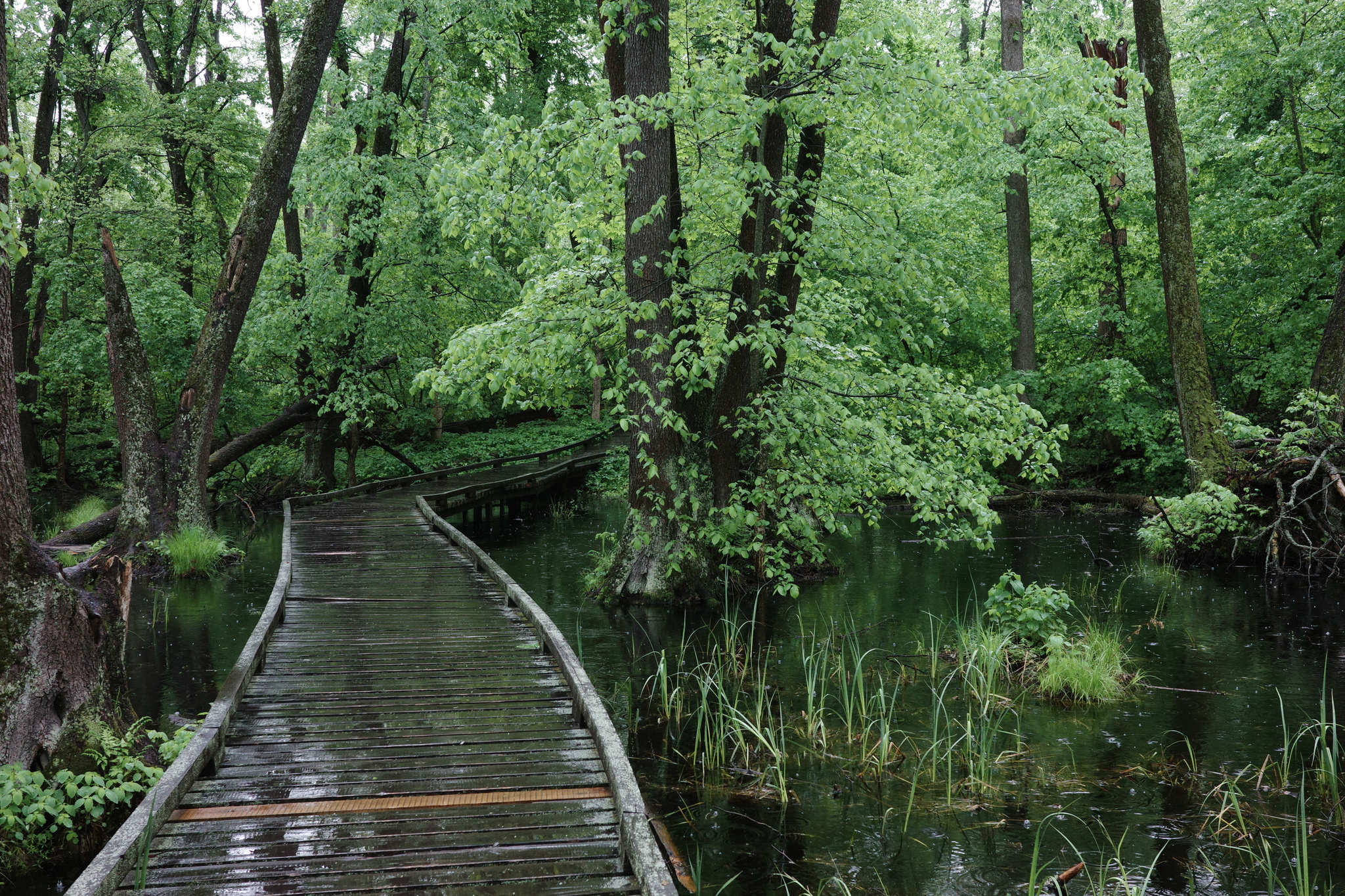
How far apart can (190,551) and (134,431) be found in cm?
176

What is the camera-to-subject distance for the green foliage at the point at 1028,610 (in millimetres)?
8039

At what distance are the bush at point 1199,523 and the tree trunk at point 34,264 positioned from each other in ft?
63.8

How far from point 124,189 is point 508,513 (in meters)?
11.9

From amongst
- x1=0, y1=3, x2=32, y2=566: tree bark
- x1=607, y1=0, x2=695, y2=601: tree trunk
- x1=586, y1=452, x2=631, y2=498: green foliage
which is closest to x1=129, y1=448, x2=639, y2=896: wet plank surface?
x1=0, y1=3, x2=32, y2=566: tree bark

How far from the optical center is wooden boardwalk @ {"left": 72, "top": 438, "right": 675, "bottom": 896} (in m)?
3.85

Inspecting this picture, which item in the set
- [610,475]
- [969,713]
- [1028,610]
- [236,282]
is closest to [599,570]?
[1028,610]

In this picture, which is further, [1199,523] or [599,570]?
[1199,523]

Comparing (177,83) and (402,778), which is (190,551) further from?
(177,83)

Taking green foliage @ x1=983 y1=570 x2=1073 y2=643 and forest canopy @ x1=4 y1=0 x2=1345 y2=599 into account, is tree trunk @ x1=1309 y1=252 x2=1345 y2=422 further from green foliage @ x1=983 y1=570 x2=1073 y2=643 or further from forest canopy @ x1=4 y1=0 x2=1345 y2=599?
green foliage @ x1=983 y1=570 x2=1073 y2=643

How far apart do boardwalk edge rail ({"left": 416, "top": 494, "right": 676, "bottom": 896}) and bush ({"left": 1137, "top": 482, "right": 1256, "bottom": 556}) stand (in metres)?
9.01

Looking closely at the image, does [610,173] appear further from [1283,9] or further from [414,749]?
[1283,9]

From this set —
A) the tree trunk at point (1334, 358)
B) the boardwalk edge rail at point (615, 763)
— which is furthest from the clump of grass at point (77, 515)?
the tree trunk at point (1334, 358)

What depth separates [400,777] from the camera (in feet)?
15.9

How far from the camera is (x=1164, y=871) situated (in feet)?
15.4
